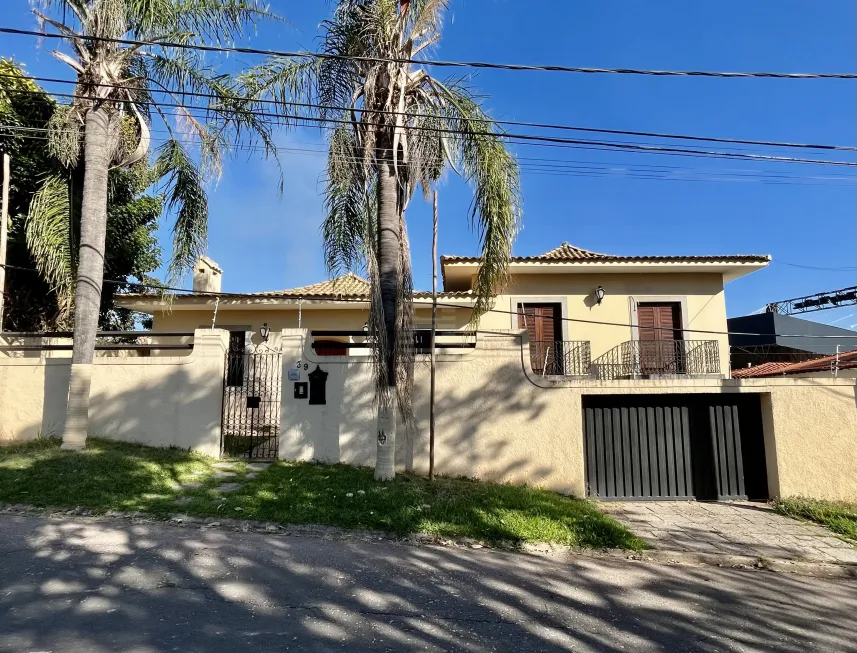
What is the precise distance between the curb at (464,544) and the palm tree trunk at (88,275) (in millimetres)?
2077

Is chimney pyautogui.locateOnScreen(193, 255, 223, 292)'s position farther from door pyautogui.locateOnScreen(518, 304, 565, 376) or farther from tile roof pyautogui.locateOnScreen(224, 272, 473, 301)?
door pyautogui.locateOnScreen(518, 304, 565, 376)

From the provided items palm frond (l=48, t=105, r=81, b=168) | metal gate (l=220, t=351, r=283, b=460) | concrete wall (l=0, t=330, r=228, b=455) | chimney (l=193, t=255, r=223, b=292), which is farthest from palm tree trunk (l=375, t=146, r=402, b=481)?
chimney (l=193, t=255, r=223, b=292)

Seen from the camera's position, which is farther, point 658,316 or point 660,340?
point 658,316

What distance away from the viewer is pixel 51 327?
1304 centimetres

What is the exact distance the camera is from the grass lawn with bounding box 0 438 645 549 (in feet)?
19.4

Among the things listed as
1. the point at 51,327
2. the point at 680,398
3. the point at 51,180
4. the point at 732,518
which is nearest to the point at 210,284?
the point at 51,327

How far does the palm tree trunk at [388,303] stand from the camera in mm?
7164

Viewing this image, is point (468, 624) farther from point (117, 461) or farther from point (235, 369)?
point (235, 369)

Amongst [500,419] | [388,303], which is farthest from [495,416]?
[388,303]

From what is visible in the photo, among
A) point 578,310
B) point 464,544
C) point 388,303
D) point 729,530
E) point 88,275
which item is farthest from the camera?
point 578,310

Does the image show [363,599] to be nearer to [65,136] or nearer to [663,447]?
[663,447]

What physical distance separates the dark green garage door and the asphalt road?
3.14 metres

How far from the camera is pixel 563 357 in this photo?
1202cm

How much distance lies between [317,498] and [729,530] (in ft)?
18.0
